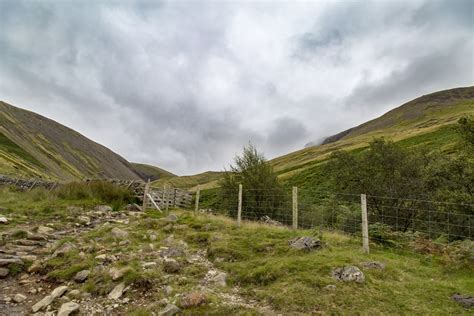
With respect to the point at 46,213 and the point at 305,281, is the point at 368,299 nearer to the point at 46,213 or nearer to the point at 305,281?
the point at 305,281

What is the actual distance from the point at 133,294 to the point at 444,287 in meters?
6.90

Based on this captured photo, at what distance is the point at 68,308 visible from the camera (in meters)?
6.02

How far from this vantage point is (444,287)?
23.0 ft

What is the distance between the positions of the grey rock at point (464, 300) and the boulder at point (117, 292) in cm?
696

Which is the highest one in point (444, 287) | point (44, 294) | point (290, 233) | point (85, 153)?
point (85, 153)

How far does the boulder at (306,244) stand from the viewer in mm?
9180

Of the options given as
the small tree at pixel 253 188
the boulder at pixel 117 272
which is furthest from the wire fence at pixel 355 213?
the boulder at pixel 117 272

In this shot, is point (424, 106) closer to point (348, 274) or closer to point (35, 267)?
point (348, 274)

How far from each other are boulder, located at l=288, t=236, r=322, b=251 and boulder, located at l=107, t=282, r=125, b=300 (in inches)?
190

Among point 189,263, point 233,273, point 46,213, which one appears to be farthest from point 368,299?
point 46,213

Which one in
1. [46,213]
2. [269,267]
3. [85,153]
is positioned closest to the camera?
[269,267]

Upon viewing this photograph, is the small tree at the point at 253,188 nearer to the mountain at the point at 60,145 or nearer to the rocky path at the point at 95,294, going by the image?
the rocky path at the point at 95,294

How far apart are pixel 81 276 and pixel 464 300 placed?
27.5ft

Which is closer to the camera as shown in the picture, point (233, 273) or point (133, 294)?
point (133, 294)
